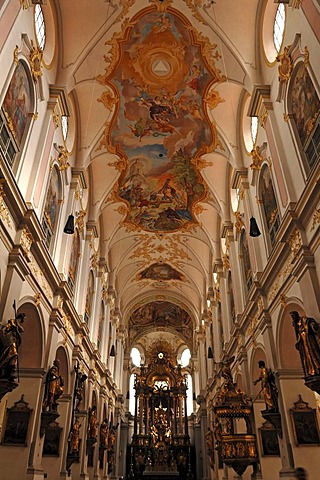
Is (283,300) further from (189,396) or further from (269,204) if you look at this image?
(189,396)

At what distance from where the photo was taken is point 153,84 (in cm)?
1659

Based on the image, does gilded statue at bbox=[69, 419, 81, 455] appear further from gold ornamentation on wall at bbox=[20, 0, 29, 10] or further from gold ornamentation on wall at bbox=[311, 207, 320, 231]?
gold ornamentation on wall at bbox=[20, 0, 29, 10]

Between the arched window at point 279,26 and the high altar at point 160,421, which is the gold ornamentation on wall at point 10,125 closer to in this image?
the arched window at point 279,26

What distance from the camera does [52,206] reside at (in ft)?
45.8

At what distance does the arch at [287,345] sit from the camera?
11.6 meters

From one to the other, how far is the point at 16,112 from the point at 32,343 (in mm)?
6216

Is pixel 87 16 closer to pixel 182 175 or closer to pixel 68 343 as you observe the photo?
pixel 182 175

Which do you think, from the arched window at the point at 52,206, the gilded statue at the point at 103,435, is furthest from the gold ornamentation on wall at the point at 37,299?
the gilded statue at the point at 103,435

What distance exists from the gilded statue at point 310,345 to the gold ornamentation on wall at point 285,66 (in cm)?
645

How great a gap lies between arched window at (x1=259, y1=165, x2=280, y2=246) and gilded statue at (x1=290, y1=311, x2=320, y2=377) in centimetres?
445

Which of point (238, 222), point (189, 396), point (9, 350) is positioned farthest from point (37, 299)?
point (189, 396)

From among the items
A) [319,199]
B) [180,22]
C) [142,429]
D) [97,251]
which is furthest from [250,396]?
[142,429]

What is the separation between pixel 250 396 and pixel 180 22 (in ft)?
41.6

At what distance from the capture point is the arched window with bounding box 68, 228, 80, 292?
1639cm
